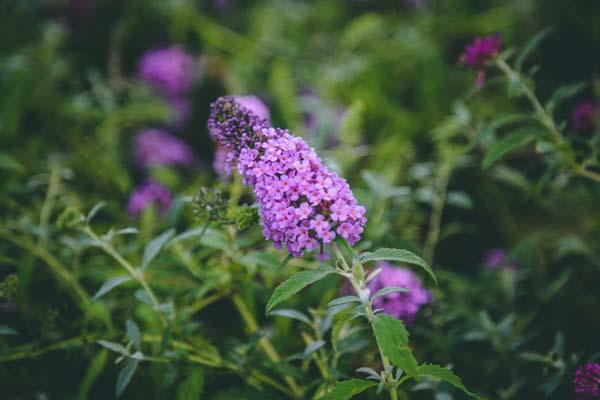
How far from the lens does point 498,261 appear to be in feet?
8.66

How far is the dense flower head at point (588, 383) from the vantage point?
A: 1.44m

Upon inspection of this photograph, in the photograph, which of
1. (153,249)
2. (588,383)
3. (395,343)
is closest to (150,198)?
(153,249)

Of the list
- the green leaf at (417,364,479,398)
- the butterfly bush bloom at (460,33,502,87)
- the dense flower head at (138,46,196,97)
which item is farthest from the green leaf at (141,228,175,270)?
the dense flower head at (138,46,196,97)

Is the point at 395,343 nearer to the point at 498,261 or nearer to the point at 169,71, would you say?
the point at 498,261

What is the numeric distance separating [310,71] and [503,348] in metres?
2.53

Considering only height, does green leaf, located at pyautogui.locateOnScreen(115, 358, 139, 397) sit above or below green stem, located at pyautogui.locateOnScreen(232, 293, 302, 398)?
below

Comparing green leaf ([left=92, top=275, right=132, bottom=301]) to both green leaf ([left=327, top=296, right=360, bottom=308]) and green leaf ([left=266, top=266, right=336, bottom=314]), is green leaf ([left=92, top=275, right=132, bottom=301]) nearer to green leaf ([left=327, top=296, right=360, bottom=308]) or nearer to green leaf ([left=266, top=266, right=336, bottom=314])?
green leaf ([left=266, top=266, right=336, bottom=314])

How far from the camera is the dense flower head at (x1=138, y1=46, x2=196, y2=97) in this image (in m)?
3.64

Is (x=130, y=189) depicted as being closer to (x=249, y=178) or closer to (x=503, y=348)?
(x=249, y=178)

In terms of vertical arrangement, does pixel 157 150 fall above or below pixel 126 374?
above

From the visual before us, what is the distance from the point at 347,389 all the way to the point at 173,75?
296 centimetres

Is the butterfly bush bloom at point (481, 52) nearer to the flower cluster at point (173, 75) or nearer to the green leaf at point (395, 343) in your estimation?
the green leaf at point (395, 343)

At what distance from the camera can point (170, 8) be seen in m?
3.96

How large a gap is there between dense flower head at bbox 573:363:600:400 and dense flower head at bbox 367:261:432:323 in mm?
613
